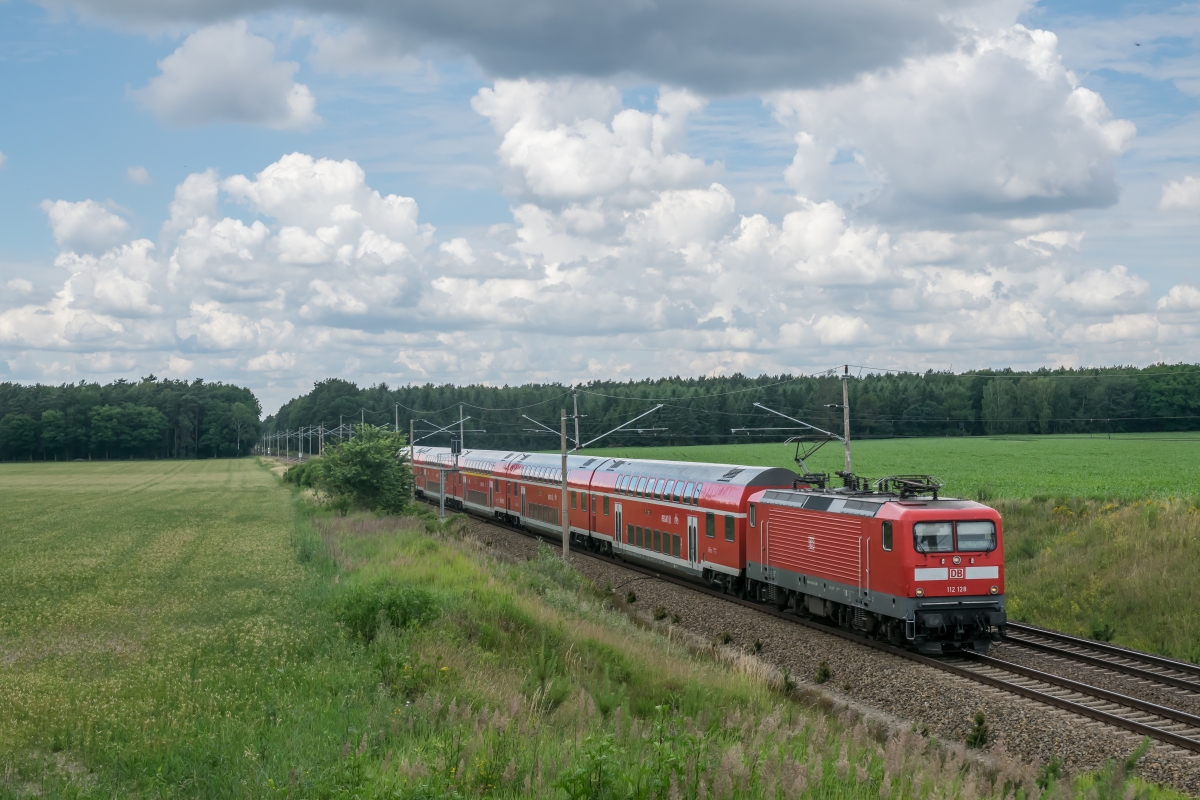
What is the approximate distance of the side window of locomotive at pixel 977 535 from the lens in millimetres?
22250

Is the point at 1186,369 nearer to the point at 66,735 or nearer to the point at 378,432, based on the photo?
the point at 378,432

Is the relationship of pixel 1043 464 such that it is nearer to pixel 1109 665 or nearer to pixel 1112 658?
pixel 1112 658

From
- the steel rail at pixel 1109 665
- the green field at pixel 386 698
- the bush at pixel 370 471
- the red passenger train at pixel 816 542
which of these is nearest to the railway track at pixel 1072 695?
the steel rail at pixel 1109 665

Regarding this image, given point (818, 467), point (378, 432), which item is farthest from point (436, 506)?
point (818, 467)

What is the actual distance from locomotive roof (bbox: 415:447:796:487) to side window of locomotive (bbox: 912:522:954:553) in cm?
868

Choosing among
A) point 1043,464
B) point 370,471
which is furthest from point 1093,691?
Result: point 1043,464

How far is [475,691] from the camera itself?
46.2 feet

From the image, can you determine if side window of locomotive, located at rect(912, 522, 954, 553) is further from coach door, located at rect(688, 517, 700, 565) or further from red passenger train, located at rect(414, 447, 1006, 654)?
coach door, located at rect(688, 517, 700, 565)

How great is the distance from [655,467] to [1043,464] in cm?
3527

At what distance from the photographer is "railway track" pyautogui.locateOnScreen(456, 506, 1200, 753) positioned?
53.3ft

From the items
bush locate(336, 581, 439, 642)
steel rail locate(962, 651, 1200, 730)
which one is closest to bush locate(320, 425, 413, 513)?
bush locate(336, 581, 439, 642)

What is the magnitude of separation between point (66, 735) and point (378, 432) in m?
43.1

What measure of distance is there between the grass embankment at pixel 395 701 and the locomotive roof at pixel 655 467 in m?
5.77

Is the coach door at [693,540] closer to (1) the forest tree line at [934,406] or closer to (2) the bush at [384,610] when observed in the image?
(2) the bush at [384,610]
